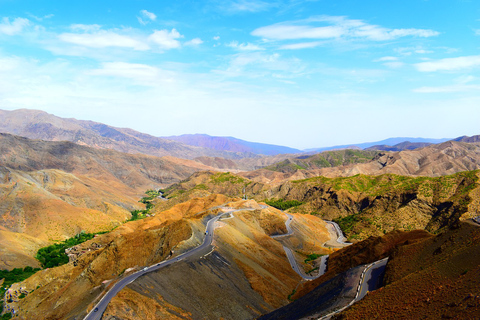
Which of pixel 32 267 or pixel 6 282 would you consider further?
pixel 32 267

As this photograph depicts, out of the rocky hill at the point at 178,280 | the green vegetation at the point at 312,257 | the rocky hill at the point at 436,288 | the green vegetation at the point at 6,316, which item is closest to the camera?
the rocky hill at the point at 436,288

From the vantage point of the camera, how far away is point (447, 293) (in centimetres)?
2542

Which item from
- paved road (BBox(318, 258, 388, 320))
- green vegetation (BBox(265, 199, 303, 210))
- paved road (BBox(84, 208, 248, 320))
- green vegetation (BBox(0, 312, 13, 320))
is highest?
paved road (BBox(318, 258, 388, 320))

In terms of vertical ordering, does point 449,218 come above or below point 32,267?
above

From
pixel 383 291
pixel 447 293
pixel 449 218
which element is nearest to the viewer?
pixel 447 293

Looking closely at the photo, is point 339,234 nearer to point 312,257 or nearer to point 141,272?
point 312,257

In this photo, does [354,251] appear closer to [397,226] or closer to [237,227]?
[237,227]

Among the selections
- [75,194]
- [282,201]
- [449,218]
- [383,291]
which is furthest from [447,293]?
[75,194]

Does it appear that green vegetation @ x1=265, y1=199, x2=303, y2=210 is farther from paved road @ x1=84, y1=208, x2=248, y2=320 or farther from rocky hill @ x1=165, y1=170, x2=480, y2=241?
paved road @ x1=84, y1=208, x2=248, y2=320

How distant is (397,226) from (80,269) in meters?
87.7

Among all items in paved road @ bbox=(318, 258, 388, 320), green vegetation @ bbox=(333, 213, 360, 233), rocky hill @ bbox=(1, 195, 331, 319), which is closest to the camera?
paved road @ bbox=(318, 258, 388, 320)

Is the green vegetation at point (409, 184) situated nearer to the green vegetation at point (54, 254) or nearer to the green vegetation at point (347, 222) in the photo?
the green vegetation at point (347, 222)

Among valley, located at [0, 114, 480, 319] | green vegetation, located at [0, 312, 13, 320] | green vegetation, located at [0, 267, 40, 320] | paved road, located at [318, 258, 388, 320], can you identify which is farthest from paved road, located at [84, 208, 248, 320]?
green vegetation, located at [0, 267, 40, 320]

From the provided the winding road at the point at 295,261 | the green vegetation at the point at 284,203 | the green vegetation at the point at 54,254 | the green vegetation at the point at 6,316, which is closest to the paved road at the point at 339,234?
the winding road at the point at 295,261
